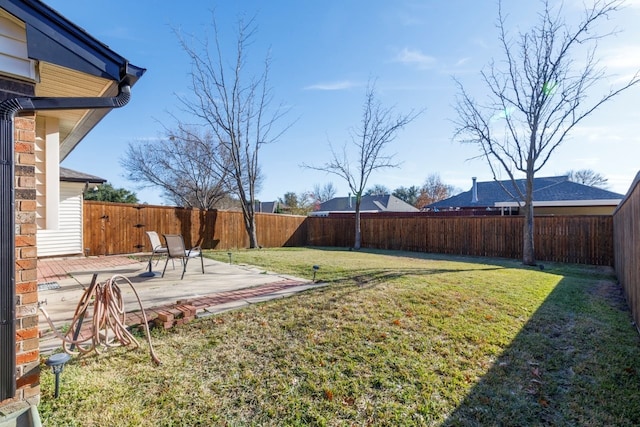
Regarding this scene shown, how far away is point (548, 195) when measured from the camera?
49.4 ft

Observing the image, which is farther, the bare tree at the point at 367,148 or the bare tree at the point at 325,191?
the bare tree at the point at 325,191

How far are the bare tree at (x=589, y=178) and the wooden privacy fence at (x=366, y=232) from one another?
2604 cm

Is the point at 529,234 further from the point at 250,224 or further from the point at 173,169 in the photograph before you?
the point at 173,169

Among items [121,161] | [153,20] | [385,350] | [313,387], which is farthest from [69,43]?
[121,161]

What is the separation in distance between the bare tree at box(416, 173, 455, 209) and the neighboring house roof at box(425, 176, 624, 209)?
1636cm

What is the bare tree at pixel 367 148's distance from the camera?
589 inches

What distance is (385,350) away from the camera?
2852 mm

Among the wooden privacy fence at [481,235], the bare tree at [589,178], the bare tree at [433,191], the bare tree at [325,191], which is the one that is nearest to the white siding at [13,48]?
the wooden privacy fence at [481,235]

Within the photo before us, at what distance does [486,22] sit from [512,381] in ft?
34.7

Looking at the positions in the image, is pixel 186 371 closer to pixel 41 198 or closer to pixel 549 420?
pixel 41 198

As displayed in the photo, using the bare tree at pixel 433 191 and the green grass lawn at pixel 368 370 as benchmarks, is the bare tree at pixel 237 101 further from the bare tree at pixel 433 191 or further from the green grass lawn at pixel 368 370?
the bare tree at pixel 433 191

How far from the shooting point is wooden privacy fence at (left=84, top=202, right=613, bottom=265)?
968 cm

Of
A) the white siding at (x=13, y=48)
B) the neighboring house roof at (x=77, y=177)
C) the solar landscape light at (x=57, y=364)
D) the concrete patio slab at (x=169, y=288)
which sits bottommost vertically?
the concrete patio slab at (x=169, y=288)

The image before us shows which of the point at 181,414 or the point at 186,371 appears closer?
the point at 181,414
